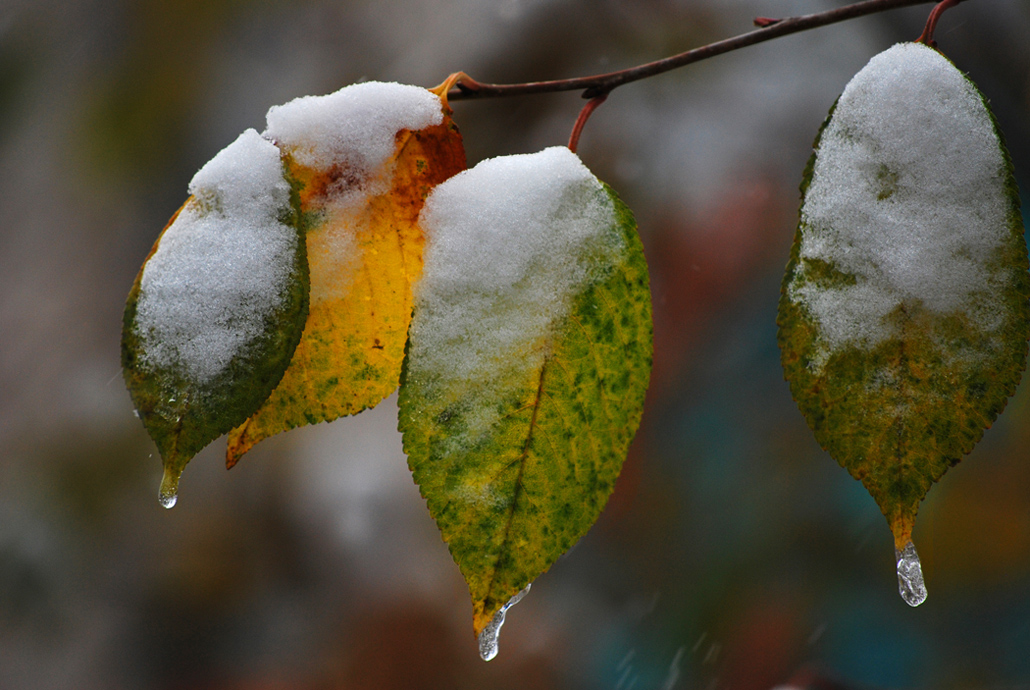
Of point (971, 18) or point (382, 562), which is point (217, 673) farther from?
point (971, 18)

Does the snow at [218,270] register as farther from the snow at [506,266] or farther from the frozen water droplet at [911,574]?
the frozen water droplet at [911,574]

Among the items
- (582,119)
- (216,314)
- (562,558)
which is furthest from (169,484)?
(562,558)

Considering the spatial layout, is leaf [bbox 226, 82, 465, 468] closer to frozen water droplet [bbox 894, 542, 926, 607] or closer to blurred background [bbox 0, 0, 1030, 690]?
frozen water droplet [bbox 894, 542, 926, 607]

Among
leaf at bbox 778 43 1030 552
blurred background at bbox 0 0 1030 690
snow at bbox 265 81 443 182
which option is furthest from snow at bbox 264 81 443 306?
blurred background at bbox 0 0 1030 690

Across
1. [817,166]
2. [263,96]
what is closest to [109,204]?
[263,96]

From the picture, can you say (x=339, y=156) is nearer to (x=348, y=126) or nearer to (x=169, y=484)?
(x=348, y=126)

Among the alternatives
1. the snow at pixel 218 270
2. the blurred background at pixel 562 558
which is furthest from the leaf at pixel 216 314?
the blurred background at pixel 562 558
